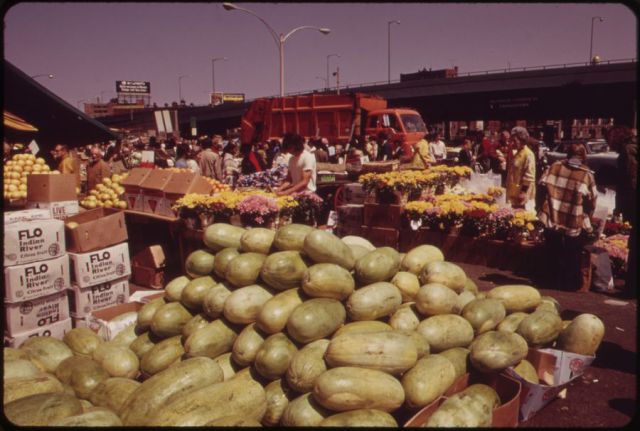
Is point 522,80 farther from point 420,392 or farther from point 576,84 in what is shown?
point 420,392

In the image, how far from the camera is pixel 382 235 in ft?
30.5

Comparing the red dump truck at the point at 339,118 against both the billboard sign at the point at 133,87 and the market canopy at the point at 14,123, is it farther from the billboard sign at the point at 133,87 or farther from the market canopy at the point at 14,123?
the billboard sign at the point at 133,87

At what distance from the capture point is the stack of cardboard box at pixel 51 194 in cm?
639

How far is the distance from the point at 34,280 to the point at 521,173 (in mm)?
8427

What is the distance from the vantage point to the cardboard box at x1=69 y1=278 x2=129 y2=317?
5359 millimetres

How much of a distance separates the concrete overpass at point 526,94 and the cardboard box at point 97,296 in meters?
37.0

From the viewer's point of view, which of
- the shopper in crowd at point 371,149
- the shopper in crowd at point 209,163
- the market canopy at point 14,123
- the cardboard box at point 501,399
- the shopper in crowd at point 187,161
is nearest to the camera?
the cardboard box at point 501,399

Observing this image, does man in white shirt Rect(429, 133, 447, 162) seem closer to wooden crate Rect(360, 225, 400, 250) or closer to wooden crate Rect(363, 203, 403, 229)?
wooden crate Rect(363, 203, 403, 229)

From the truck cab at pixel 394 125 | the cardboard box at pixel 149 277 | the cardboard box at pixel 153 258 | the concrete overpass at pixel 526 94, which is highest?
the concrete overpass at pixel 526 94

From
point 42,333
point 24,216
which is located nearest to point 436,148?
point 24,216

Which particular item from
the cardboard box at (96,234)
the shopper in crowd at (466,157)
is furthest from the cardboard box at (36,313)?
the shopper in crowd at (466,157)

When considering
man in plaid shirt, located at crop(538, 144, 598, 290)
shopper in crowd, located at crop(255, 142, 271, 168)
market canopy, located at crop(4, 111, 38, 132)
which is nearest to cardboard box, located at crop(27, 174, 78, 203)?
market canopy, located at crop(4, 111, 38, 132)

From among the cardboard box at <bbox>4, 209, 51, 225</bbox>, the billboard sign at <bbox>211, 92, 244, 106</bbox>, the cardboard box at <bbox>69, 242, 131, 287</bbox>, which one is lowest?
the cardboard box at <bbox>69, 242, 131, 287</bbox>

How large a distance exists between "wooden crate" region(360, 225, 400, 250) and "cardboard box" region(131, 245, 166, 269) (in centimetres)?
393
